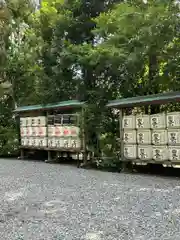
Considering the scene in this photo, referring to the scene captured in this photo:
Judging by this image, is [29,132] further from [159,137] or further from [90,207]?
[90,207]

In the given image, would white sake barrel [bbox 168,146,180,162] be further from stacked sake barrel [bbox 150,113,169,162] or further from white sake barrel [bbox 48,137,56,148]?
white sake barrel [bbox 48,137,56,148]

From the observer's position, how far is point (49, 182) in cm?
784

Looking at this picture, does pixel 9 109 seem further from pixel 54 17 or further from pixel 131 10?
pixel 131 10

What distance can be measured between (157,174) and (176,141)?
1272 mm

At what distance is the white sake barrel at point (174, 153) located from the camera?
751 cm

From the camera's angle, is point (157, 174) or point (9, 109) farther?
point (9, 109)

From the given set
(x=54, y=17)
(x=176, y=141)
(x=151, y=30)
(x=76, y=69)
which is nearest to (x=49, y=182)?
(x=176, y=141)

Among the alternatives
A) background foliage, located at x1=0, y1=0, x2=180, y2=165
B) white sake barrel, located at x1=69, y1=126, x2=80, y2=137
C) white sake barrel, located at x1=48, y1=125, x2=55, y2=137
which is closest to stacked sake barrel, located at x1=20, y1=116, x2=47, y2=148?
white sake barrel, located at x1=48, y1=125, x2=55, y2=137

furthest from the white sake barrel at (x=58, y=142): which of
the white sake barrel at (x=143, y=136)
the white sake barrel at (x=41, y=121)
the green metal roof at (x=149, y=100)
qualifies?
the white sake barrel at (x=143, y=136)

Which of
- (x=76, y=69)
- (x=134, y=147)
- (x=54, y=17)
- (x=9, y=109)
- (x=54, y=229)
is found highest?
(x=54, y=17)

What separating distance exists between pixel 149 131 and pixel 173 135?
0.70 m

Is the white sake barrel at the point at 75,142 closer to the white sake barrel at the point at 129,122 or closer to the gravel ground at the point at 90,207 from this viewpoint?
the gravel ground at the point at 90,207

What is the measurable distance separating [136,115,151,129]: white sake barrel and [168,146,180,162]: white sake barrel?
0.85 m

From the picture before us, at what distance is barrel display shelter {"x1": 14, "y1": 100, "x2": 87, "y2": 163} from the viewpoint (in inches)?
407
